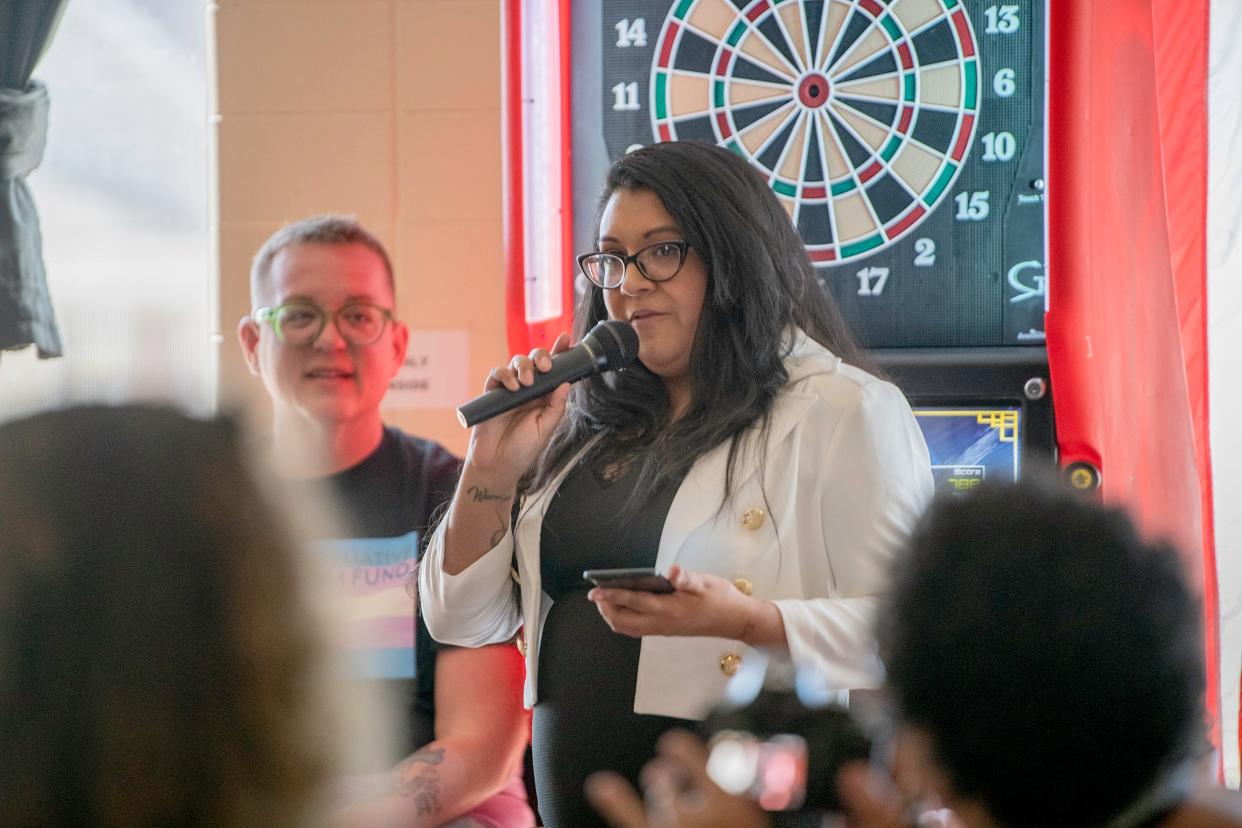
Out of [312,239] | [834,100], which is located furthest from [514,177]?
[834,100]

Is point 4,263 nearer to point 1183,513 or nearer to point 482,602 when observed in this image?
point 482,602

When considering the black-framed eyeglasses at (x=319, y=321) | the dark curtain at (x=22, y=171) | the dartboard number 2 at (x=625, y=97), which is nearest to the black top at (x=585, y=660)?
the dartboard number 2 at (x=625, y=97)

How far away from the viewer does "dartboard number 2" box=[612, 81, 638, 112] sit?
2.48 metres

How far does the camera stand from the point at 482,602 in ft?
6.19

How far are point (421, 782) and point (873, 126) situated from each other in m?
1.34

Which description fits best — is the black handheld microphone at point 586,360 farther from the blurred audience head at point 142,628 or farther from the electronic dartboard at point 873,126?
the blurred audience head at point 142,628

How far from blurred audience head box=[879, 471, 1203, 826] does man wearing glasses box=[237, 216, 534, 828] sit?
126 cm

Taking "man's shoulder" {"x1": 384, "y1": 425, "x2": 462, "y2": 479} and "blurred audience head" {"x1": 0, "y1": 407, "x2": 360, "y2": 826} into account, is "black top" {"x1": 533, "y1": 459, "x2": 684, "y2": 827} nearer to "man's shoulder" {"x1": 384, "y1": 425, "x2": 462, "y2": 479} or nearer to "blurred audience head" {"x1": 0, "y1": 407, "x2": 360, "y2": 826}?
"man's shoulder" {"x1": 384, "y1": 425, "x2": 462, "y2": 479}

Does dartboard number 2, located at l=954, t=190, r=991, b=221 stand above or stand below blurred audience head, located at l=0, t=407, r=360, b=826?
above

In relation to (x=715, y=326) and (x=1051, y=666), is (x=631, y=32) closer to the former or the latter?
(x=715, y=326)

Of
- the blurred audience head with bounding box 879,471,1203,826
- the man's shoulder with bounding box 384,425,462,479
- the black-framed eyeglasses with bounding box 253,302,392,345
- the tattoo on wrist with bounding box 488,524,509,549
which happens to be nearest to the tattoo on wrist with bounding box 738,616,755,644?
the tattoo on wrist with bounding box 488,524,509,549

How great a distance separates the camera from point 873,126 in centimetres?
243

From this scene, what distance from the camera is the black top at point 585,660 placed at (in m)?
1.73

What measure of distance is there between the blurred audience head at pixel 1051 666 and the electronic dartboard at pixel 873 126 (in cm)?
161
